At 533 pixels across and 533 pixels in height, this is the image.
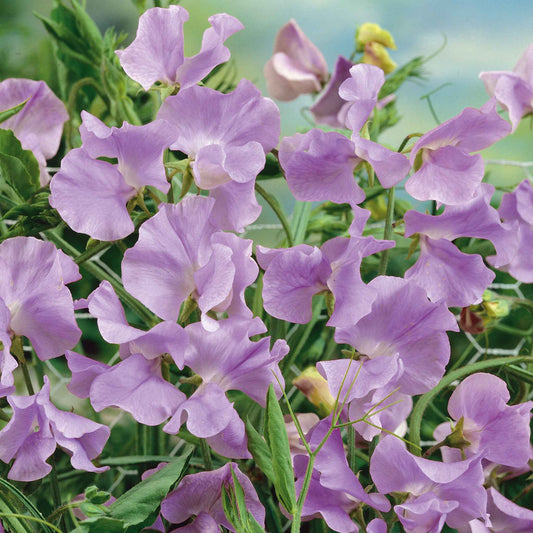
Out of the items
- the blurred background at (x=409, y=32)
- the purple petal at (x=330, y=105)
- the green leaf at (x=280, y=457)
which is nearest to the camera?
the green leaf at (x=280, y=457)

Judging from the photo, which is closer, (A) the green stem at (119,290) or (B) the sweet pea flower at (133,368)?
(B) the sweet pea flower at (133,368)

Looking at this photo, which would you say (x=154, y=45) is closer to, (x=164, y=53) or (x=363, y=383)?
(x=164, y=53)

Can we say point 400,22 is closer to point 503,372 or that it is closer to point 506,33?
point 506,33

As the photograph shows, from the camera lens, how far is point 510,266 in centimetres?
43

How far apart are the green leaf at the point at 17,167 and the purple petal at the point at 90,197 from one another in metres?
0.07

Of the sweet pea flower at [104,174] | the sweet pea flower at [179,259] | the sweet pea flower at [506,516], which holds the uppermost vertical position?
the sweet pea flower at [104,174]

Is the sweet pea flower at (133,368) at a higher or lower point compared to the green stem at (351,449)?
higher

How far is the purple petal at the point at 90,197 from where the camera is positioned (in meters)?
0.31

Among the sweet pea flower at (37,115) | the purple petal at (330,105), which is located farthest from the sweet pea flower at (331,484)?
the purple petal at (330,105)

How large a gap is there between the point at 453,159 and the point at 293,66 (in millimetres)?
376

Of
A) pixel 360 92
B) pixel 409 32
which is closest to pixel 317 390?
pixel 360 92

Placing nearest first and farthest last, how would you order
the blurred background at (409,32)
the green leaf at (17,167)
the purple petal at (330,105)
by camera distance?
the green leaf at (17,167), the purple petal at (330,105), the blurred background at (409,32)

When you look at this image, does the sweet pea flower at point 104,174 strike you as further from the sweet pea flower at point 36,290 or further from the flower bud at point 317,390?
the flower bud at point 317,390

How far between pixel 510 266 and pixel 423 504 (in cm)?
18
